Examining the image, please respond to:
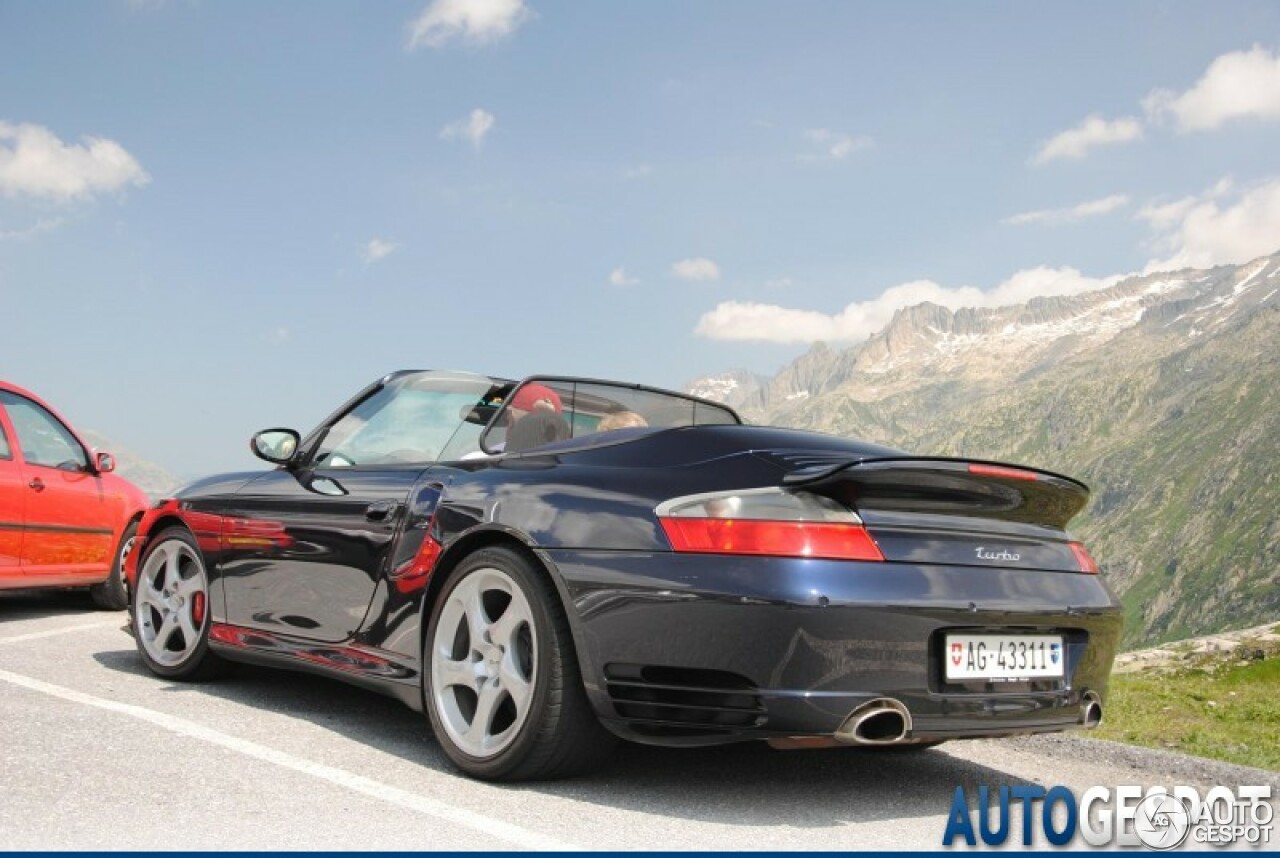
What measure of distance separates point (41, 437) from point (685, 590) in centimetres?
678

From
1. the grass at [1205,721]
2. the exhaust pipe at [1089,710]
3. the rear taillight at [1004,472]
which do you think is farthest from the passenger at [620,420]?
the grass at [1205,721]

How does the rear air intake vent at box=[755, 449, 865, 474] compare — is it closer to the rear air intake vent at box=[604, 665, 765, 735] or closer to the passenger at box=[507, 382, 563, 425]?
the rear air intake vent at box=[604, 665, 765, 735]

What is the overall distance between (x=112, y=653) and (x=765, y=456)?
4.55 m

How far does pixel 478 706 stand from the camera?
4.04 meters

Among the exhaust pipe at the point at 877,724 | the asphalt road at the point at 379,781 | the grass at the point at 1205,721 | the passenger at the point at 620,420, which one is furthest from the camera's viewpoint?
the grass at the point at 1205,721

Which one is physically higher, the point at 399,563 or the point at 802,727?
the point at 399,563

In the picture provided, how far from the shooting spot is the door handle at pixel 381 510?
4551mm

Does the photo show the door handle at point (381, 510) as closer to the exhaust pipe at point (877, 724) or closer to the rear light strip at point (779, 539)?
the rear light strip at point (779, 539)

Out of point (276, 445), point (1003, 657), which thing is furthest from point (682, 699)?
point (276, 445)

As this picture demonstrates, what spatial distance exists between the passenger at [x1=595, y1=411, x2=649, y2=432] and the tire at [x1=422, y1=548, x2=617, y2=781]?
0.85m

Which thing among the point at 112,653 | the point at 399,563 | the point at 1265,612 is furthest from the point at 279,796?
the point at 1265,612

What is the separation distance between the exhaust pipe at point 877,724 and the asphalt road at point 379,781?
0.30 m

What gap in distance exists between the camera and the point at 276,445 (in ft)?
18.0

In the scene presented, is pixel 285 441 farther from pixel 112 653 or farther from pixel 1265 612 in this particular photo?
pixel 1265 612
